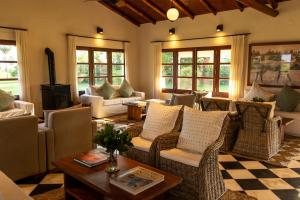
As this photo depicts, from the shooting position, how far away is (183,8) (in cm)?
698

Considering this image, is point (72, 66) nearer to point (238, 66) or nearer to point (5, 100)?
point (5, 100)

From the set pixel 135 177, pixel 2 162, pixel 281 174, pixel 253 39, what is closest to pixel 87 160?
pixel 135 177

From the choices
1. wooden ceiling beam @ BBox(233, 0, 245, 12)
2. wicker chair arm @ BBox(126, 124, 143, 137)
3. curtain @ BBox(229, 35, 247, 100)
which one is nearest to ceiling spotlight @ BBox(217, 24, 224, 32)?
curtain @ BBox(229, 35, 247, 100)

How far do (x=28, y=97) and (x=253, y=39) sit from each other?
19.5ft

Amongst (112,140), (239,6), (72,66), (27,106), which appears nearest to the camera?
(112,140)

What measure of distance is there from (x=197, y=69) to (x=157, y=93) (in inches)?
65.4

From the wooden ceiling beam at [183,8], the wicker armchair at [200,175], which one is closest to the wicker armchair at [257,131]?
the wicker armchair at [200,175]

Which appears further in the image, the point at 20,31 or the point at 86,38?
the point at 86,38

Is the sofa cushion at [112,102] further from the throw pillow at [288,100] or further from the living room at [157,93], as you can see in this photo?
the throw pillow at [288,100]

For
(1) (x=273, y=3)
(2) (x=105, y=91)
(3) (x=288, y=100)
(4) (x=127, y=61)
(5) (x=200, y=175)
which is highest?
(1) (x=273, y=3)

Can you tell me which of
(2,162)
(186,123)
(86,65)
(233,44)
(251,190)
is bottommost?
(251,190)

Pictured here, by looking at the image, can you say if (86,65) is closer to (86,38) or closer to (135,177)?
(86,38)

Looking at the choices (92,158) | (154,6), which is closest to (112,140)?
(92,158)

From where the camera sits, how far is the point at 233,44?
661 cm
